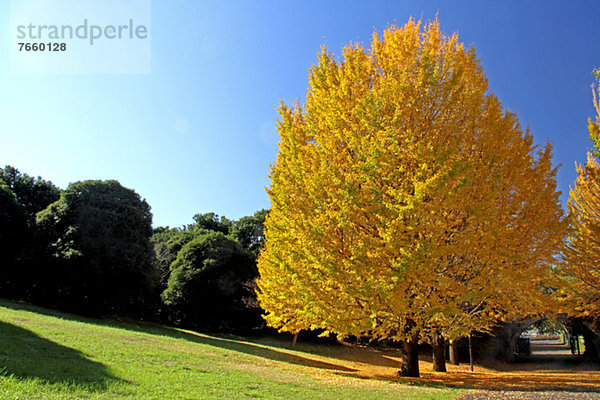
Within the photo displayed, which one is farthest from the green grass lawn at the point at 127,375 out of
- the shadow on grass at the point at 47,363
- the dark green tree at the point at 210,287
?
the dark green tree at the point at 210,287

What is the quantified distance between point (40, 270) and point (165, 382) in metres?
19.0

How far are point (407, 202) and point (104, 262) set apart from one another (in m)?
19.7

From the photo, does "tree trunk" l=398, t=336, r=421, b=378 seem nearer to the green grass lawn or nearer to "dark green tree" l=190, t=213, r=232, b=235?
the green grass lawn

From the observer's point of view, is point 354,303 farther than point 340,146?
No

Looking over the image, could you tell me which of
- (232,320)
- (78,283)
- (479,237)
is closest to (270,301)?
(479,237)

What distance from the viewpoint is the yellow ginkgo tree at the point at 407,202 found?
27.5 feet

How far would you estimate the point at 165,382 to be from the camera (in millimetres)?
6898

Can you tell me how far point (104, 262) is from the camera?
20828 millimetres

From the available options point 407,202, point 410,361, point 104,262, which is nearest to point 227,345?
point 410,361

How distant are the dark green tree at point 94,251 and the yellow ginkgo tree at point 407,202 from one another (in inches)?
552

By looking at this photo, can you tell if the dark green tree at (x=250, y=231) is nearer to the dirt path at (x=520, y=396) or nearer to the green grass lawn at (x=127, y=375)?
the green grass lawn at (x=127, y=375)

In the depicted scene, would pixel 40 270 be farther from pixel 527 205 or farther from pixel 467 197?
pixel 527 205

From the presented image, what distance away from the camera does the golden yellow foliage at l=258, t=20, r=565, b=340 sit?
8375 mm

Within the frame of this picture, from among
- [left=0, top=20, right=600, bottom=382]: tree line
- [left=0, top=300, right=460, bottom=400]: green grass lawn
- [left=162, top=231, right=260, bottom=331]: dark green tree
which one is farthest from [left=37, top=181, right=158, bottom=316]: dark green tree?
[left=0, top=20, right=600, bottom=382]: tree line
